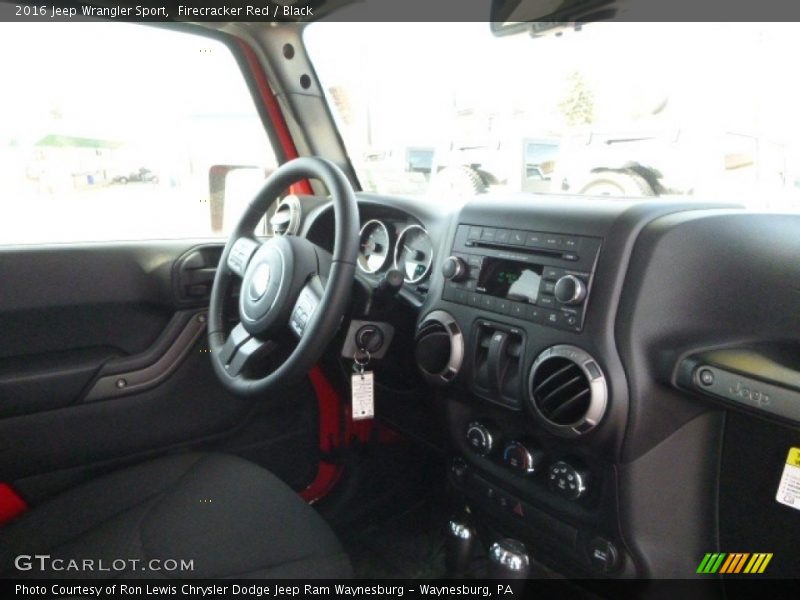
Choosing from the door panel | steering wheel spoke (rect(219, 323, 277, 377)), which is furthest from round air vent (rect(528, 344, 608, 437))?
the door panel

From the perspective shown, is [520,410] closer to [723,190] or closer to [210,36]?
[723,190]

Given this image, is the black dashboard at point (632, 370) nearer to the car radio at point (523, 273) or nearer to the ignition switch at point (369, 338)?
the car radio at point (523, 273)

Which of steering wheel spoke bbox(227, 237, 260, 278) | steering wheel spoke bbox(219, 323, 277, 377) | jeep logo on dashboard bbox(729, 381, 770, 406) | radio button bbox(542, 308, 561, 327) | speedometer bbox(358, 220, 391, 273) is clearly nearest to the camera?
jeep logo on dashboard bbox(729, 381, 770, 406)

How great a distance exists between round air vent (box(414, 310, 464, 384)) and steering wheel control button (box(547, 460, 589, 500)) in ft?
1.01

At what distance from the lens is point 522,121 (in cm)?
208

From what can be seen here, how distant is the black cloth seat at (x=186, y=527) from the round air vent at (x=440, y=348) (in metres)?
0.43

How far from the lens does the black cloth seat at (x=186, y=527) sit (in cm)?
119

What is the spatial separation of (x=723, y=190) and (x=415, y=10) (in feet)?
3.98

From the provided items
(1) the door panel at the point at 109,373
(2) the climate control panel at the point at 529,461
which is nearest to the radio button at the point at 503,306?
(2) the climate control panel at the point at 529,461

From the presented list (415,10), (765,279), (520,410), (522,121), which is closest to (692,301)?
(765,279)

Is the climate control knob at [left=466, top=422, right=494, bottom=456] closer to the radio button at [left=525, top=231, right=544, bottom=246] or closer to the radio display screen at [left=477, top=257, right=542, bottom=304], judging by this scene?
the radio display screen at [left=477, top=257, right=542, bottom=304]

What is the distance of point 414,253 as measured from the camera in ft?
5.62

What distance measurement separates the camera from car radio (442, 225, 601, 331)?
118 cm

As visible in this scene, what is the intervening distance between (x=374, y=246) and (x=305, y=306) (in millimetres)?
560
